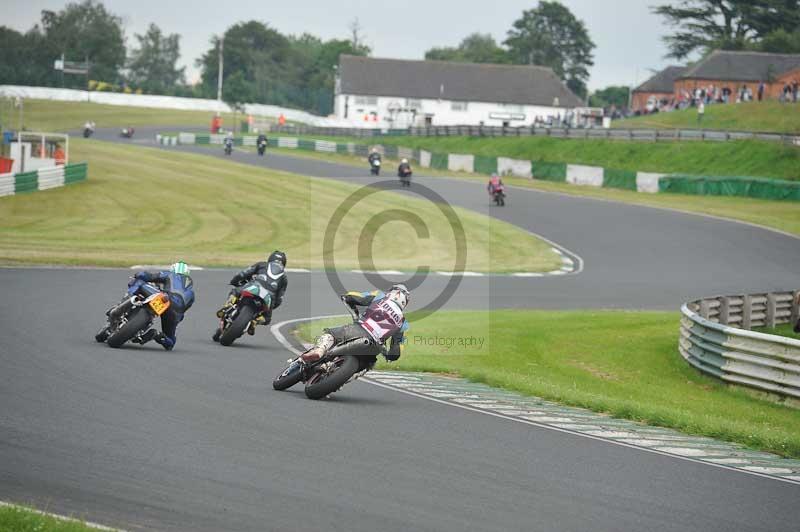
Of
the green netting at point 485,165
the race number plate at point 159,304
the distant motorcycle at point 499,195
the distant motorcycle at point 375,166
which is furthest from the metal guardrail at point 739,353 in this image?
the green netting at point 485,165

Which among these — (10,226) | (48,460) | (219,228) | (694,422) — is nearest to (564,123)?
(219,228)

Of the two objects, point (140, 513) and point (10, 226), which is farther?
point (10, 226)

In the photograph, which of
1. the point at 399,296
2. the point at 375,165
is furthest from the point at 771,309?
the point at 375,165

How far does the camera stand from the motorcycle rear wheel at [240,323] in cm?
1470

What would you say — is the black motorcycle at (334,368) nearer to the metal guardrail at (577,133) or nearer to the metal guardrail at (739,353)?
the metal guardrail at (739,353)

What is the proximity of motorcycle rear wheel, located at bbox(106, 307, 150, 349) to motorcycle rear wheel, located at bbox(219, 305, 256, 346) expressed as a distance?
1.71 meters

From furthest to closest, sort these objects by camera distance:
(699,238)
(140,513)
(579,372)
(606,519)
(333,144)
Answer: (333,144), (699,238), (579,372), (606,519), (140,513)

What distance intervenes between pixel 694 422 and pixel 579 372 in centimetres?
506

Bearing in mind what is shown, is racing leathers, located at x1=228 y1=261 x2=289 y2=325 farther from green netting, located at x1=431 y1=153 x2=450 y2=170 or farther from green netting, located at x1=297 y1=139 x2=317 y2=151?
green netting, located at x1=297 y1=139 x2=317 y2=151

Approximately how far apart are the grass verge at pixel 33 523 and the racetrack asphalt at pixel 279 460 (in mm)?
339

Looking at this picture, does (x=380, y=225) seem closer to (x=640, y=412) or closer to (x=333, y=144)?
(x=640, y=412)

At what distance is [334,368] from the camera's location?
11109 mm

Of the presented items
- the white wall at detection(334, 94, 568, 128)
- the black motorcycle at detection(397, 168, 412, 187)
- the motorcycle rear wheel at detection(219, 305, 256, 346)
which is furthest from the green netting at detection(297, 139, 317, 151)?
the motorcycle rear wheel at detection(219, 305, 256, 346)

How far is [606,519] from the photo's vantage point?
7.46 m
